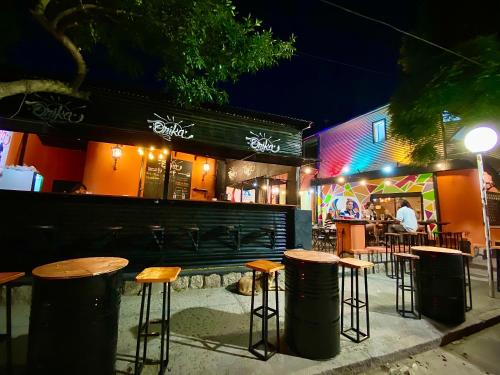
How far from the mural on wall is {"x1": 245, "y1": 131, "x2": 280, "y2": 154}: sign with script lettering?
9.58m

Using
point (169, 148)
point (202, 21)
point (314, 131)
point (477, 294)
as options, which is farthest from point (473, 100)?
point (314, 131)

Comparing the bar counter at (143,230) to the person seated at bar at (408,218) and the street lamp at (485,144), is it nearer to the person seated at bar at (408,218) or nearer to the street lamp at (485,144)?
the person seated at bar at (408,218)

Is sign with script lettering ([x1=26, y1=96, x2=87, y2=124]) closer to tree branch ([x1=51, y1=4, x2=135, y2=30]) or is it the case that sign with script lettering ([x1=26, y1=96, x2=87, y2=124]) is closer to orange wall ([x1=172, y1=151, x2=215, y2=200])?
tree branch ([x1=51, y1=4, x2=135, y2=30])

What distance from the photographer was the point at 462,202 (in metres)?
11.6

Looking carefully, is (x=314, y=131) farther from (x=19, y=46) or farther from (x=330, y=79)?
(x=19, y=46)

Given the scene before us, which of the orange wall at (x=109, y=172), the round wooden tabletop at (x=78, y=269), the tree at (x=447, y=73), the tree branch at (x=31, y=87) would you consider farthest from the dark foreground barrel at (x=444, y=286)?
the orange wall at (x=109, y=172)

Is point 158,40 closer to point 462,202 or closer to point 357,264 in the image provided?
point 357,264

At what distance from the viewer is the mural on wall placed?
1272cm

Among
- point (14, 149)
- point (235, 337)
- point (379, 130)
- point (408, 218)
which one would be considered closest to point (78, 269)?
point (235, 337)

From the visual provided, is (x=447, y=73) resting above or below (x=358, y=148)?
below

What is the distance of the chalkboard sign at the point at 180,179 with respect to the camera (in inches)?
452

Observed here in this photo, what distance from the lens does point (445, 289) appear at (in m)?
4.58

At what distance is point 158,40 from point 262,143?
4.47 meters

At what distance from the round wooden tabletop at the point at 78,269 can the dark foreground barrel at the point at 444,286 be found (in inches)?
219
